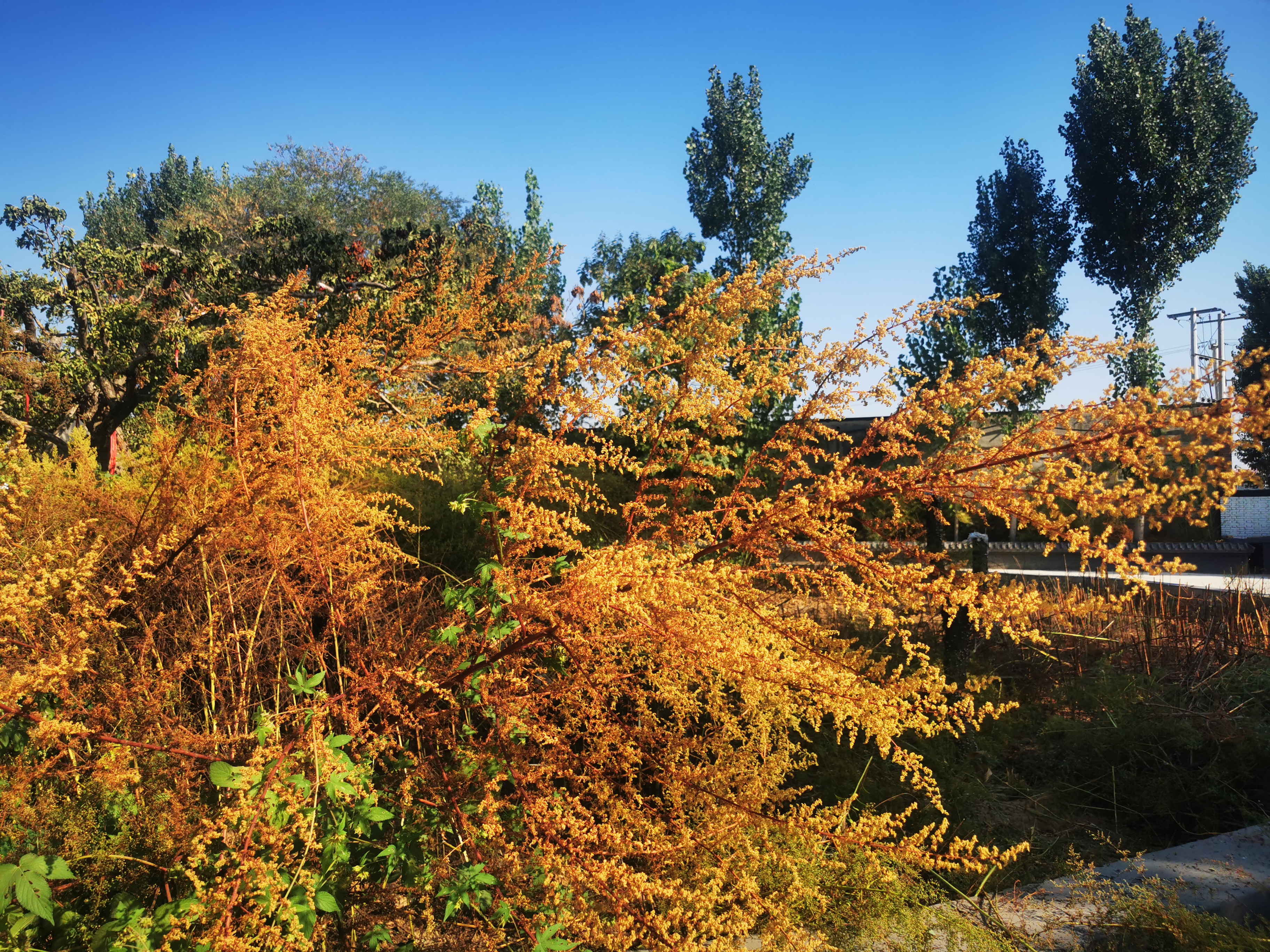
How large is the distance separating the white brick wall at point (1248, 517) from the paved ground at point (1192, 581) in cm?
958

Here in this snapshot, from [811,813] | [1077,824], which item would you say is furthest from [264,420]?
[1077,824]

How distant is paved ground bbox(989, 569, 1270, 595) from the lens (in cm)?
616

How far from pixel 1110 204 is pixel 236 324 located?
607 inches

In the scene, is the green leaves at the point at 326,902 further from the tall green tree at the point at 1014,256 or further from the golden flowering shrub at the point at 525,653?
the tall green tree at the point at 1014,256

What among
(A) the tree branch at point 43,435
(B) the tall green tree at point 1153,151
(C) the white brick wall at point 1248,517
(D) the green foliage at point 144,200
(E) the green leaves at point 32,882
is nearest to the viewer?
(E) the green leaves at point 32,882

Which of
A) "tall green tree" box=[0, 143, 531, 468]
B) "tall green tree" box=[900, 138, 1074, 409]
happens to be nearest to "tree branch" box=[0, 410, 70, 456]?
"tall green tree" box=[0, 143, 531, 468]

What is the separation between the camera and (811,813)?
2.11 metres

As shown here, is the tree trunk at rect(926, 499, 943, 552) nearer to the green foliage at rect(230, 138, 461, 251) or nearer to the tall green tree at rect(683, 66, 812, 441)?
the tall green tree at rect(683, 66, 812, 441)

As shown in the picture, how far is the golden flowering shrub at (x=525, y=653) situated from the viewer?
1655mm

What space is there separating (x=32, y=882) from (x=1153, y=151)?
1692 centimetres

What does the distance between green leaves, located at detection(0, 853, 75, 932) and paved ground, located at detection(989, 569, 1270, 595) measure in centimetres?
586

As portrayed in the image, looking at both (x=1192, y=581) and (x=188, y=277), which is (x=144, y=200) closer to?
(x=188, y=277)

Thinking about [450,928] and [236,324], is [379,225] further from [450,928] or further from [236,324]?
[450,928]

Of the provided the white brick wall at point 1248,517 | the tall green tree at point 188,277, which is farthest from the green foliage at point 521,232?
the white brick wall at point 1248,517
